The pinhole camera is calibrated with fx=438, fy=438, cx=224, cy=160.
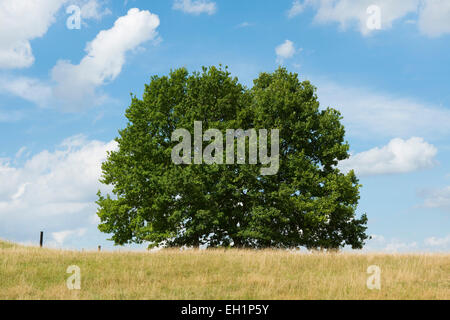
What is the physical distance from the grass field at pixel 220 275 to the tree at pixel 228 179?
236 inches

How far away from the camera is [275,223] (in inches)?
1302

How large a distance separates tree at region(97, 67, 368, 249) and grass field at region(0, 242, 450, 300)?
6.00 m

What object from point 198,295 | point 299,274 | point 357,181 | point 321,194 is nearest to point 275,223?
point 321,194

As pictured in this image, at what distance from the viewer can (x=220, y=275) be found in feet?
67.5

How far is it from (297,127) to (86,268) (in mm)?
19075

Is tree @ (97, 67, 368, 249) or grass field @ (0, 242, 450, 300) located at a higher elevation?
tree @ (97, 67, 368, 249)

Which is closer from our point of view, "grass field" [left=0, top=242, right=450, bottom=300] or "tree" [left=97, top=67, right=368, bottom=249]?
"grass field" [left=0, top=242, right=450, bottom=300]

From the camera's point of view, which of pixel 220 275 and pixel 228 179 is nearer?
pixel 220 275

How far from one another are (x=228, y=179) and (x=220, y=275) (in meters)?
12.8

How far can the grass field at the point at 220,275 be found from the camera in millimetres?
17688

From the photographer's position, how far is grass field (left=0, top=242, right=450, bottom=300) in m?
17.7

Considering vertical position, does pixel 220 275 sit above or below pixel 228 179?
below
